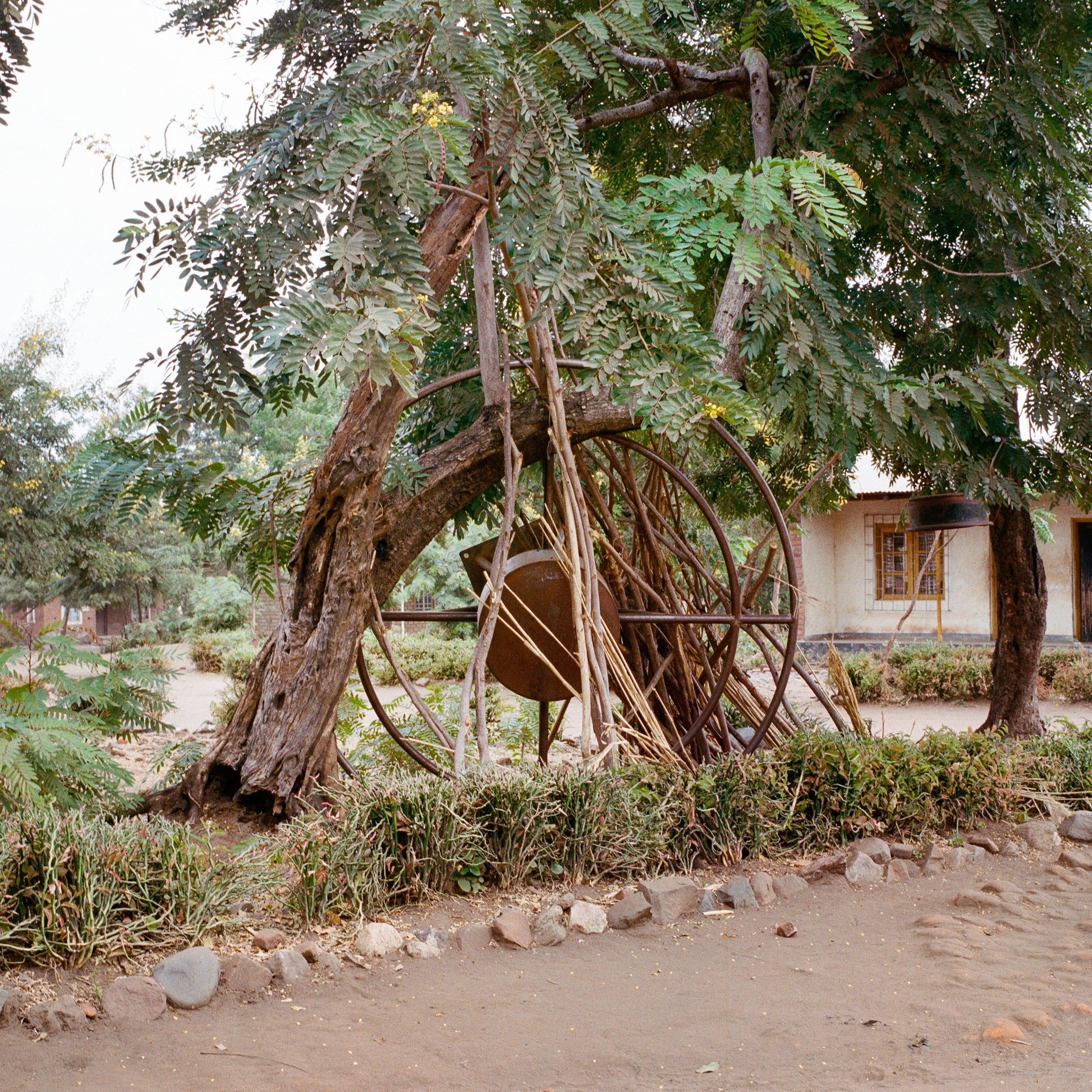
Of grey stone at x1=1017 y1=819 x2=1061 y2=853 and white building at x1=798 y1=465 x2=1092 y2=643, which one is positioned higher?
white building at x1=798 y1=465 x2=1092 y2=643

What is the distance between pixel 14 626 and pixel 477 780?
6.64 feet

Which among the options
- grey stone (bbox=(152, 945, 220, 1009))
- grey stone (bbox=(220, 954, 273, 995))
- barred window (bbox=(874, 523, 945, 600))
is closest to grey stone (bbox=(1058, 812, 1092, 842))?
grey stone (bbox=(220, 954, 273, 995))

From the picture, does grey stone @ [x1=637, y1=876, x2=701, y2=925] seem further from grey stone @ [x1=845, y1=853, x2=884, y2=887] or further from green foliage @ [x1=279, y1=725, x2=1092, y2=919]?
grey stone @ [x1=845, y1=853, x2=884, y2=887]

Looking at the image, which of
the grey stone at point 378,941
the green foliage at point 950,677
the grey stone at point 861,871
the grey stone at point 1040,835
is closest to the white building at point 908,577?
the green foliage at point 950,677

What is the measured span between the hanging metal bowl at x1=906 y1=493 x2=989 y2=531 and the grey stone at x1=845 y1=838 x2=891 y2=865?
8.61 ft

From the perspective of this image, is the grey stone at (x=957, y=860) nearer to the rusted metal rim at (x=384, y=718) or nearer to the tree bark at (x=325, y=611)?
the rusted metal rim at (x=384, y=718)

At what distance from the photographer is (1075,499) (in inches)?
235

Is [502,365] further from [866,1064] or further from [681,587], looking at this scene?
[866,1064]

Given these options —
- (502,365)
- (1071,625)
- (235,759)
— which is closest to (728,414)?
(502,365)

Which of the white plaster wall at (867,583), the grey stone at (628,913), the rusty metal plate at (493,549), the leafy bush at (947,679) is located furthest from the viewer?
the white plaster wall at (867,583)

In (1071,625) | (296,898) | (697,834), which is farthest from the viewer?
(1071,625)

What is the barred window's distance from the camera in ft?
49.1

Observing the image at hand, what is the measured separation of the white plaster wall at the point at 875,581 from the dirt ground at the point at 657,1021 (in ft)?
39.0

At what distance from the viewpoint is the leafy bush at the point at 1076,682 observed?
10008mm
